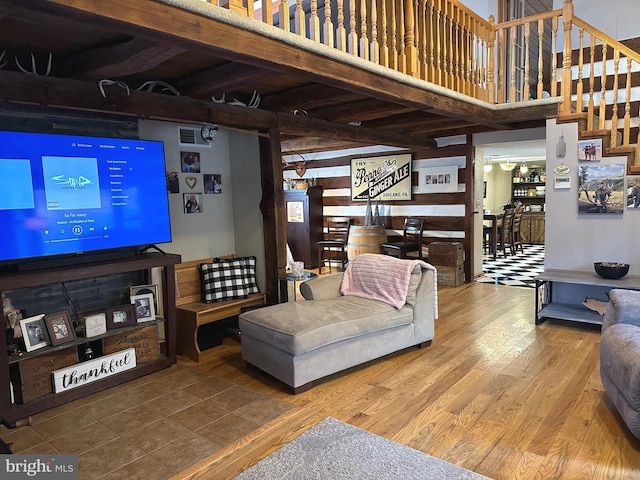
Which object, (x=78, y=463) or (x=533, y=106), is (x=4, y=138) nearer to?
(x=78, y=463)

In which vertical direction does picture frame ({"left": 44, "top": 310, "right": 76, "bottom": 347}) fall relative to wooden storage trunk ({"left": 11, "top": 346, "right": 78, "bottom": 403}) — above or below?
above

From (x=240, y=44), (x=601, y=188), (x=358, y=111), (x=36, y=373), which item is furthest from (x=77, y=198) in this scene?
(x=601, y=188)

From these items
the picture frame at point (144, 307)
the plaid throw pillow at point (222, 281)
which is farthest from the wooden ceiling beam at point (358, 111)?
the picture frame at point (144, 307)

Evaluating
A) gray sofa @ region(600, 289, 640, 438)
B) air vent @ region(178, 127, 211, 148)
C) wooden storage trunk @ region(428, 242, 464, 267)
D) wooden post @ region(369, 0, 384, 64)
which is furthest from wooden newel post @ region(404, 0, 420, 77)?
wooden storage trunk @ region(428, 242, 464, 267)

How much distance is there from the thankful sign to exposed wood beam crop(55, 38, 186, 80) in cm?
179

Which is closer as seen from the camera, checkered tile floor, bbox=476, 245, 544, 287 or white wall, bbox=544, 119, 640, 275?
white wall, bbox=544, 119, 640, 275

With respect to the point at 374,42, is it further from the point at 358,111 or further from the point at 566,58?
the point at 566,58

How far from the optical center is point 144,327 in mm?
3051

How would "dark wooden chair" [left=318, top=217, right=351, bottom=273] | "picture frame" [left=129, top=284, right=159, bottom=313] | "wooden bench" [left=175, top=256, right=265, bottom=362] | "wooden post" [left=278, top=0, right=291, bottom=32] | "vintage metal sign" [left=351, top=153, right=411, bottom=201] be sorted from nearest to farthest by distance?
"wooden post" [left=278, top=0, right=291, bottom=32] < "picture frame" [left=129, top=284, right=159, bottom=313] < "wooden bench" [left=175, top=256, right=265, bottom=362] < "vintage metal sign" [left=351, top=153, right=411, bottom=201] < "dark wooden chair" [left=318, top=217, right=351, bottom=273]

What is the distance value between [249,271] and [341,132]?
188cm

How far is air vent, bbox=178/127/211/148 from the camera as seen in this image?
3613 millimetres

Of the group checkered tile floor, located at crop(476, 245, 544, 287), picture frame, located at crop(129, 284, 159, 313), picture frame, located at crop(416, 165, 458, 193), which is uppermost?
picture frame, located at crop(416, 165, 458, 193)

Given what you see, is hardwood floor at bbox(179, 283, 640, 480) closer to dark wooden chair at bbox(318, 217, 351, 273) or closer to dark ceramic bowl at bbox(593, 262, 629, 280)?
dark ceramic bowl at bbox(593, 262, 629, 280)

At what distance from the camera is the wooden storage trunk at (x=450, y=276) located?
573 cm
